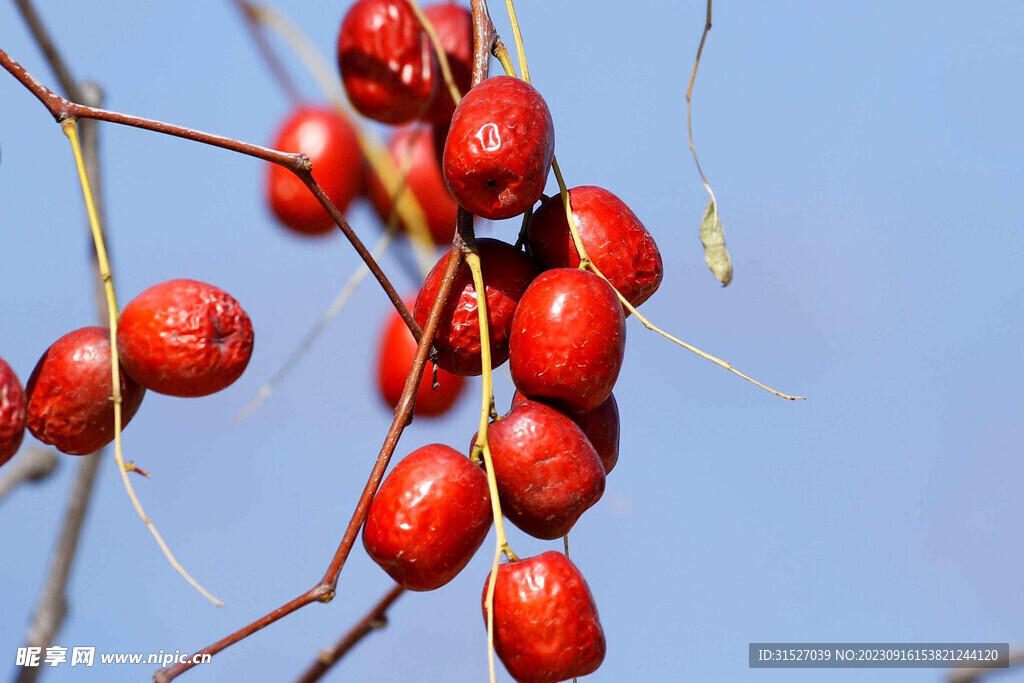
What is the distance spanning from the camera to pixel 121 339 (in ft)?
2.15

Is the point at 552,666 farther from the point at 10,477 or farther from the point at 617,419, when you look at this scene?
the point at 10,477

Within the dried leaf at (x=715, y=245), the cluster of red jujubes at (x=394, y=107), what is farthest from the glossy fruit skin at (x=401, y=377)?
the dried leaf at (x=715, y=245)

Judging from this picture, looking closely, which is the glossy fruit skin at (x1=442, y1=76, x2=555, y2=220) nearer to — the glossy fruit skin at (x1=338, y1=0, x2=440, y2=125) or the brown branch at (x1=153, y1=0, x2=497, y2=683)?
the brown branch at (x1=153, y1=0, x2=497, y2=683)

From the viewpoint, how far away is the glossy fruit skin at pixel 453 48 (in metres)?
0.89

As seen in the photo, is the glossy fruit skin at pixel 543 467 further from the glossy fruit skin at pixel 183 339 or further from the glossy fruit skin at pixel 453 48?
the glossy fruit skin at pixel 453 48

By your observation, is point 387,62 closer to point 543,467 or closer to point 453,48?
point 453,48

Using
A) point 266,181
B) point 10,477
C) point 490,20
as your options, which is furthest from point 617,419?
point 10,477

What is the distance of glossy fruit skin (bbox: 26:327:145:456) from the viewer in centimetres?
66

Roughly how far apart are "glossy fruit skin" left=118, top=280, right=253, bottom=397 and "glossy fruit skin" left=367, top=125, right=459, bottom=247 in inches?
14.4

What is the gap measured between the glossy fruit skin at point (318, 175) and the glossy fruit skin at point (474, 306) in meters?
0.43

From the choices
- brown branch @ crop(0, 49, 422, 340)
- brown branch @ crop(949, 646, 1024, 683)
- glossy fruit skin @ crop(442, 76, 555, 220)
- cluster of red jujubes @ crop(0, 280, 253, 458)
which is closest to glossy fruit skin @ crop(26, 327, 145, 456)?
cluster of red jujubes @ crop(0, 280, 253, 458)

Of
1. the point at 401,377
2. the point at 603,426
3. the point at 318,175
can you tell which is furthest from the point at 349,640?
the point at 318,175

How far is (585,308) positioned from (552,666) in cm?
19

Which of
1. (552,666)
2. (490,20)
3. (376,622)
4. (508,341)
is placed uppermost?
(490,20)
